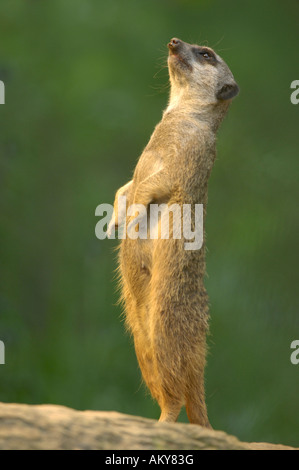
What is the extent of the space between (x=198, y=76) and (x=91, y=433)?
6.62ft

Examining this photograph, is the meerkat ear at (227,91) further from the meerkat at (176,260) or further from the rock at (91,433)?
the rock at (91,433)

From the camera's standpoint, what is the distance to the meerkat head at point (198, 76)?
381 cm

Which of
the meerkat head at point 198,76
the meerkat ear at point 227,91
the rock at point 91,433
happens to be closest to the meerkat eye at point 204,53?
the meerkat head at point 198,76

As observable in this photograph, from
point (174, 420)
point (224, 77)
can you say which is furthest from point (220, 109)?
point (174, 420)

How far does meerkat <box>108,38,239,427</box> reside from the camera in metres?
3.52

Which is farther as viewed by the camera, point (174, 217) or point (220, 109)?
point (220, 109)

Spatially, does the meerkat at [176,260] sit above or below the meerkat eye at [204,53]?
below

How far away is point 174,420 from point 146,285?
0.68 meters

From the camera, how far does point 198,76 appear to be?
12.6ft

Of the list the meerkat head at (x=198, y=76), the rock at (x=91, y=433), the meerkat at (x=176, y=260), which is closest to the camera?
the rock at (x=91, y=433)

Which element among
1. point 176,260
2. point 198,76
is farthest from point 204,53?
point 176,260

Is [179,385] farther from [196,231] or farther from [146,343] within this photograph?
[196,231]

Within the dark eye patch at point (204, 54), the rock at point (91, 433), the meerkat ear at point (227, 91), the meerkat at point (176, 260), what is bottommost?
the rock at point (91, 433)

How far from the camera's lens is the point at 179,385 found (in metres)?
3.50
